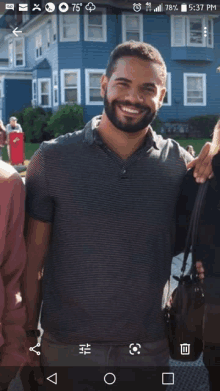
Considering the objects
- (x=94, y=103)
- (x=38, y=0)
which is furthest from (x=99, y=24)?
(x=38, y=0)

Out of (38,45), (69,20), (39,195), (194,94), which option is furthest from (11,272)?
→ (38,45)

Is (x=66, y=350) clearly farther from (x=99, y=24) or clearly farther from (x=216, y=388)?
(x=99, y=24)

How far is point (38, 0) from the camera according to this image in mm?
2557

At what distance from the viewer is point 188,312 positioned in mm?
1943

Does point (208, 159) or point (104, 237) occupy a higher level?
point (208, 159)

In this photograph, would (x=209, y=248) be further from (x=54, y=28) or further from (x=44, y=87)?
(x=44, y=87)

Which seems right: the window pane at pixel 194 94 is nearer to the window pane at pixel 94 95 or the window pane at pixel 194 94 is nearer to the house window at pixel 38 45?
the window pane at pixel 94 95

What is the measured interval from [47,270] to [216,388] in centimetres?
80

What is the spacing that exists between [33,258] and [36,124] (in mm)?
22976

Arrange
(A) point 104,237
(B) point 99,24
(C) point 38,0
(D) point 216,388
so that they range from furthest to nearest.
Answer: (B) point 99,24, (C) point 38,0, (D) point 216,388, (A) point 104,237

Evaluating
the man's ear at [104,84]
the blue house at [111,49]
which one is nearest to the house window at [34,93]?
the blue house at [111,49]

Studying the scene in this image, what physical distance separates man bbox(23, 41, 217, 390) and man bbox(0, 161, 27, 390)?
0.41 feet

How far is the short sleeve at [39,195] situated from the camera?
6.57ft

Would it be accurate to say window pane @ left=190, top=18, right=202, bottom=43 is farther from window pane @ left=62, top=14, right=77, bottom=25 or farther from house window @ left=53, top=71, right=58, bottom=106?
house window @ left=53, top=71, right=58, bottom=106
